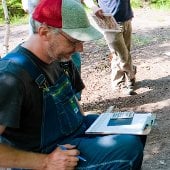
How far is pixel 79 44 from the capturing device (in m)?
2.26

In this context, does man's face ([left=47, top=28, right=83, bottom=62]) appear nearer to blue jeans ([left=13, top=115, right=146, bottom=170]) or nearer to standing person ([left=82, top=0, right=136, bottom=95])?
blue jeans ([left=13, top=115, right=146, bottom=170])

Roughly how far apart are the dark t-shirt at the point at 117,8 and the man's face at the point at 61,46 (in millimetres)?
2916

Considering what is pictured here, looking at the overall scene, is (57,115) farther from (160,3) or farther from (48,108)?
(160,3)

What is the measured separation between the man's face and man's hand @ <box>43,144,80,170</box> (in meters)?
0.52

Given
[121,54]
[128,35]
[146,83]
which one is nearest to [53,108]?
[121,54]

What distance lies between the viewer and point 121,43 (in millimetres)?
5191

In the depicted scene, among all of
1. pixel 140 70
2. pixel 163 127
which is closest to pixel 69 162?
pixel 163 127

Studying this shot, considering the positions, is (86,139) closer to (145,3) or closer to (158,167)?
(158,167)

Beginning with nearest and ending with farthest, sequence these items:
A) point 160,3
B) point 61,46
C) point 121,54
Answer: point 61,46, point 121,54, point 160,3

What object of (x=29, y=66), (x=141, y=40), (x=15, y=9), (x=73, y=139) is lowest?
(x=15, y=9)

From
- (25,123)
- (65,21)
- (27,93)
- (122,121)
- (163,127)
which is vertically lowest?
(163,127)

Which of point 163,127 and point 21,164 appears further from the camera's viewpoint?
point 163,127

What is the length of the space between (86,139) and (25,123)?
1.26 feet

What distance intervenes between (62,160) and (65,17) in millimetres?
759
